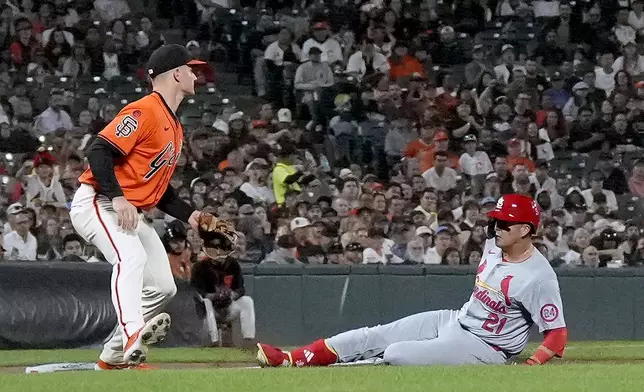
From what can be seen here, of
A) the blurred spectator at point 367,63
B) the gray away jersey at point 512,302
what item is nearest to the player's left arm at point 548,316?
the gray away jersey at point 512,302

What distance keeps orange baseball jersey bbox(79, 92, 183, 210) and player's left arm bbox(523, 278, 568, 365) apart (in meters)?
Answer: 2.24

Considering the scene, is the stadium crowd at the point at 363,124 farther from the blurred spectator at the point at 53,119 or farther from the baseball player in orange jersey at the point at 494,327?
the baseball player in orange jersey at the point at 494,327

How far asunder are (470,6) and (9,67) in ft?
23.9

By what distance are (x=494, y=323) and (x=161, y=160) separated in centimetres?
216

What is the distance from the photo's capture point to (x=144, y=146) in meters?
6.90

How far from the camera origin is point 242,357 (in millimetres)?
9742

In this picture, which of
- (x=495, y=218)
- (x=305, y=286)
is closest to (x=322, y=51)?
(x=305, y=286)

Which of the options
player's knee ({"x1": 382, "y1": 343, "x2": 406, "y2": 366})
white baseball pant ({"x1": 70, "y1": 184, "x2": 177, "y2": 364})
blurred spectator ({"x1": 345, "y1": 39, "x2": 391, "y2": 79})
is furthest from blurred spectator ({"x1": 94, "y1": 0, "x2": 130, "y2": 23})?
player's knee ({"x1": 382, "y1": 343, "x2": 406, "y2": 366})

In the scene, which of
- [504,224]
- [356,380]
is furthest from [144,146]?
[504,224]

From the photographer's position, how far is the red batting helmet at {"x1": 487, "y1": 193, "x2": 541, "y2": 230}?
7121 millimetres

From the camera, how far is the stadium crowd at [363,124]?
12930mm

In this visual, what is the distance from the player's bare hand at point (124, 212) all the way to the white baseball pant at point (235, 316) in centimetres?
431

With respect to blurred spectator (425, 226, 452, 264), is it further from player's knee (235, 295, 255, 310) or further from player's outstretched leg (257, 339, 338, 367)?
player's outstretched leg (257, 339, 338, 367)

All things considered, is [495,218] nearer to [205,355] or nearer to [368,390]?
[368,390]
